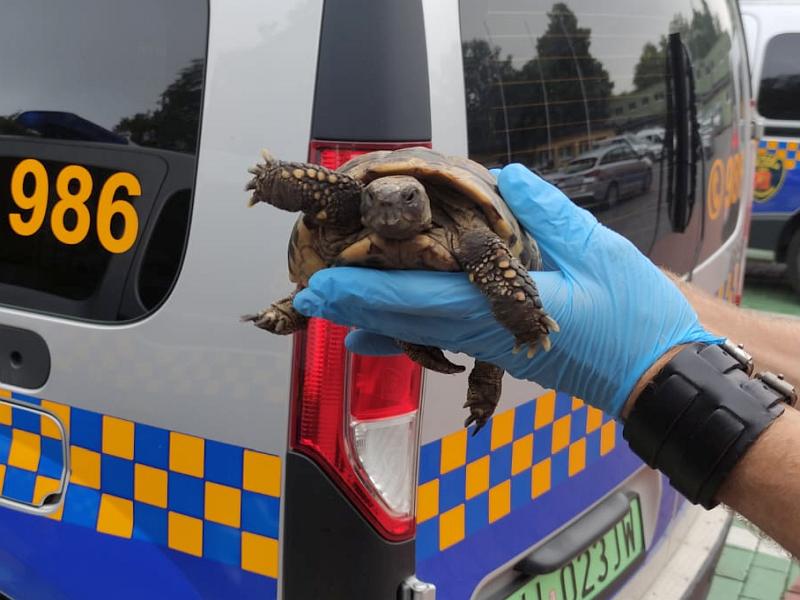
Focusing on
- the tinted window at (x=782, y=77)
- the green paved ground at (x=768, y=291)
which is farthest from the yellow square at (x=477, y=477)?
the tinted window at (x=782, y=77)

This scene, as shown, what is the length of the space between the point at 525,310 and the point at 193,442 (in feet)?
2.41

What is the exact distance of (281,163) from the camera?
121cm

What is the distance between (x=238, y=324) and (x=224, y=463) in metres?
0.26

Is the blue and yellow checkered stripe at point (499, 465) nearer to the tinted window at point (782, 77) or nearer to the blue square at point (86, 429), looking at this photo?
the blue square at point (86, 429)

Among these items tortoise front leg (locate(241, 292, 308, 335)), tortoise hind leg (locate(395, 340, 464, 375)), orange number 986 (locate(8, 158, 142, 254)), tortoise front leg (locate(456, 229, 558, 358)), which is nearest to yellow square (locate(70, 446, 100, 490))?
orange number 986 (locate(8, 158, 142, 254))

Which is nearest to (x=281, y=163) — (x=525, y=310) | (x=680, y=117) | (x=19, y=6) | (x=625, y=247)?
(x=525, y=310)

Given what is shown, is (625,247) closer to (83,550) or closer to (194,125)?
(194,125)

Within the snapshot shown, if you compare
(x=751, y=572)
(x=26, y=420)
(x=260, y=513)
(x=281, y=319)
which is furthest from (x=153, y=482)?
(x=751, y=572)

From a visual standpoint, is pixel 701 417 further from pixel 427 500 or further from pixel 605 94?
pixel 605 94

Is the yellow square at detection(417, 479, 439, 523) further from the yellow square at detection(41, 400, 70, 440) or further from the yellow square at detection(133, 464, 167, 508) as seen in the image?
the yellow square at detection(41, 400, 70, 440)

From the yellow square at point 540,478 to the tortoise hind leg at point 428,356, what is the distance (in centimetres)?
59

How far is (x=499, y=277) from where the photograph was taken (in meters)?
1.21

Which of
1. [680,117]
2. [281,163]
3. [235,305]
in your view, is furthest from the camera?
[680,117]

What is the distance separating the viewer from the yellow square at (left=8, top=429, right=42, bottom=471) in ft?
6.03
